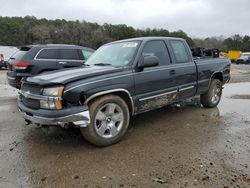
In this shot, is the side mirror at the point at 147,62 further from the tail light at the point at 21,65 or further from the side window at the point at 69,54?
the side window at the point at 69,54

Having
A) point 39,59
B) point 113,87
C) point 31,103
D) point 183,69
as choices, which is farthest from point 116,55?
point 39,59

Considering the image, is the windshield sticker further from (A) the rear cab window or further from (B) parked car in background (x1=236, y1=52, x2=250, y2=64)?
(B) parked car in background (x1=236, y1=52, x2=250, y2=64)

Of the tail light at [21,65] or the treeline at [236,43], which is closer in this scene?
the tail light at [21,65]

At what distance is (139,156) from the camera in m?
4.13

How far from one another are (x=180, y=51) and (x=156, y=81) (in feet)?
4.62

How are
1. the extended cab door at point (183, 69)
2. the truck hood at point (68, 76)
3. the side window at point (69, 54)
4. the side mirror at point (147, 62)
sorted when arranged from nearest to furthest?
1. the truck hood at point (68, 76)
2. the side mirror at point (147, 62)
3. the extended cab door at point (183, 69)
4. the side window at point (69, 54)

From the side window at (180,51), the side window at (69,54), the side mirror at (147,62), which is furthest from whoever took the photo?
the side window at (69,54)

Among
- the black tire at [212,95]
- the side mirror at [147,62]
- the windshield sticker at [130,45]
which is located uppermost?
the windshield sticker at [130,45]

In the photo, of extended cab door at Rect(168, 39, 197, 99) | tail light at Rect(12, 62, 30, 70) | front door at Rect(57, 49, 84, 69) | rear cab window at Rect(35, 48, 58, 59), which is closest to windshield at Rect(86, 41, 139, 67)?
extended cab door at Rect(168, 39, 197, 99)

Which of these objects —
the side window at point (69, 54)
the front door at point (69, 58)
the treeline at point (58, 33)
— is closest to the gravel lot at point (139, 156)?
the front door at point (69, 58)

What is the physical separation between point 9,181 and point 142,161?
5.96ft

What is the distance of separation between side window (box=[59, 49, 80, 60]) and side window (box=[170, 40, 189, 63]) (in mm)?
4489

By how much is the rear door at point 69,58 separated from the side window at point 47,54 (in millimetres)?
233

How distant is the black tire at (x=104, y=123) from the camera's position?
427 cm
